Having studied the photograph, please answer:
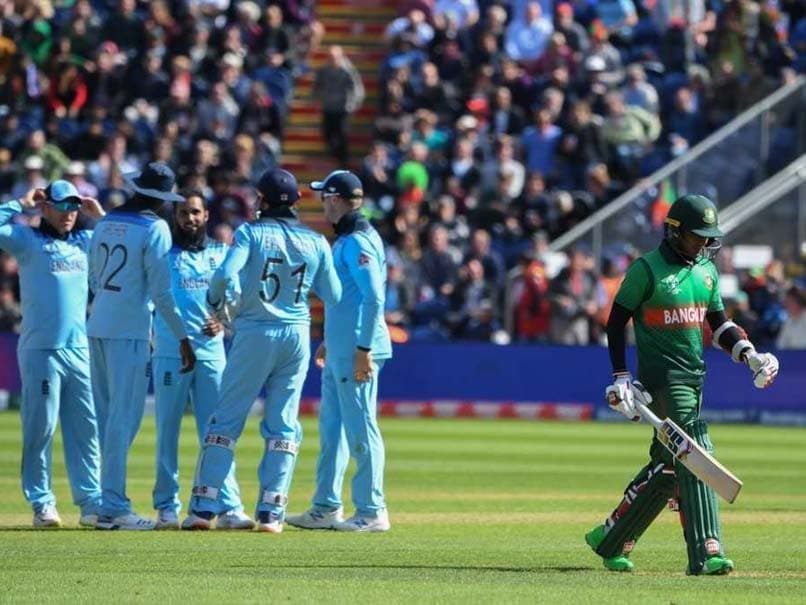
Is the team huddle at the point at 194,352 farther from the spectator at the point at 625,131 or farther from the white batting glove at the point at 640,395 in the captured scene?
the spectator at the point at 625,131

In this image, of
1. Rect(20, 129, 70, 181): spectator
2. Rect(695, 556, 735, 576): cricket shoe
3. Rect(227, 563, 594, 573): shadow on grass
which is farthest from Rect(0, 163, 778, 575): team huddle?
Rect(20, 129, 70, 181): spectator

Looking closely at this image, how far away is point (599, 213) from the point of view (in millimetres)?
32156

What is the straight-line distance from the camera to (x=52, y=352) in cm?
1595

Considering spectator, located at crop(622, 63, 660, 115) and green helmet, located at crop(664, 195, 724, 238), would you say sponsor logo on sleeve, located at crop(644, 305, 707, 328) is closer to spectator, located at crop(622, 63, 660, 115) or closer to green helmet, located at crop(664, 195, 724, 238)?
green helmet, located at crop(664, 195, 724, 238)

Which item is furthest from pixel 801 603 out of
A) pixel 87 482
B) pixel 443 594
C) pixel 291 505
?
pixel 291 505

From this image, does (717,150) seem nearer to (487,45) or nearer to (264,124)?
(487,45)

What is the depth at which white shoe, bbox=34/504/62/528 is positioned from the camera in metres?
15.9

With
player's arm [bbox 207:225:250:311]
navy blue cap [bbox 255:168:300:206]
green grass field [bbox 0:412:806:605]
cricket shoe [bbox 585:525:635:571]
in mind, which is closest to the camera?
green grass field [bbox 0:412:806:605]

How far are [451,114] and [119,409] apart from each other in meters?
21.0

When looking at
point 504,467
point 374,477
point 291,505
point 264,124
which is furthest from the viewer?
point 264,124

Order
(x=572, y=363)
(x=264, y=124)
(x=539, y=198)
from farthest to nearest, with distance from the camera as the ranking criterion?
(x=264, y=124), (x=539, y=198), (x=572, y=363)

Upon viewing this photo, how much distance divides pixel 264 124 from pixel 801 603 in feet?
83.8

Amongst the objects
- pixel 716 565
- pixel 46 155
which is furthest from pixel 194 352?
pixel 46 155

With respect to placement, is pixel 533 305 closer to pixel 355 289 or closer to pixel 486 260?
pixel 486 260
